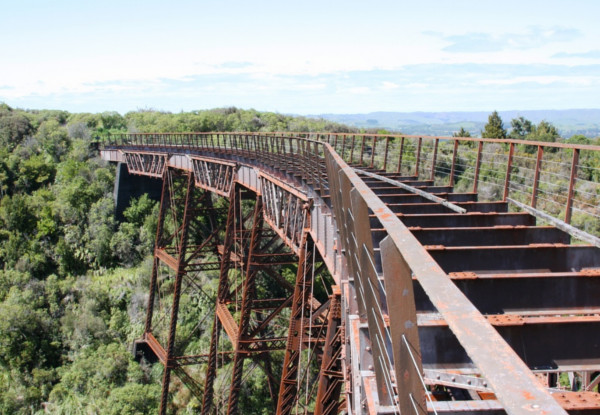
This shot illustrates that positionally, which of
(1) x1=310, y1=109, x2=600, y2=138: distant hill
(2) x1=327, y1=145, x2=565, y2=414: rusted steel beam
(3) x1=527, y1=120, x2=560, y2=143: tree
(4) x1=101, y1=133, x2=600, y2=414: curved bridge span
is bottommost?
(4) x1=101, y1=133, x2=600, y2=414: curved bridge span

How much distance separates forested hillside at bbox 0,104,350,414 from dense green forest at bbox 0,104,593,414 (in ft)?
0.15

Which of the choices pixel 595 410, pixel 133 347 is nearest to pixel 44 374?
pixel 133 347

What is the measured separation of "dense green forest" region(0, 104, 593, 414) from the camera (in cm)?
2052

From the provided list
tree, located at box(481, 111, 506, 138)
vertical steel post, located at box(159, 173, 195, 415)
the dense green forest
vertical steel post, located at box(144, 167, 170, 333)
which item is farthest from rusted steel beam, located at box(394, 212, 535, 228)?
tree, located at box(481, 111, 506, 138)

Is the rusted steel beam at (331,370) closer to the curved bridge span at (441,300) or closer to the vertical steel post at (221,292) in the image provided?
the curved bridge span at (441,300)

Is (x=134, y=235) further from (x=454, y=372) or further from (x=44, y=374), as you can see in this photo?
(x=454, y=372)

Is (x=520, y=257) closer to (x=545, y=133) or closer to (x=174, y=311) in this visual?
(x=174, y=311)

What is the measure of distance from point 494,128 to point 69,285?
84.2 ft

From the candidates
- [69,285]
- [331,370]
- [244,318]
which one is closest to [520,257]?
[331,370]

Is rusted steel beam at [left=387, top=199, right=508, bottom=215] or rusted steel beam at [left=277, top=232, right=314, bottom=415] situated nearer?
rusted steel beam at [left=387, top=199, right=508, bottom=215]

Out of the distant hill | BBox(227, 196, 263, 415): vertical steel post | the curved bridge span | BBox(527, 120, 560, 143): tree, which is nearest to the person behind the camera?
the curved bridge span

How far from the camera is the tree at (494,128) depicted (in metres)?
35.9

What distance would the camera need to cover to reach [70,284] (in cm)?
2606

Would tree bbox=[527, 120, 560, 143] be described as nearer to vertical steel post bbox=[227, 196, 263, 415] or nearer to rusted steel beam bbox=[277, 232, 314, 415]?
vertical steel post bbox=[227, 196, 263, 415]
